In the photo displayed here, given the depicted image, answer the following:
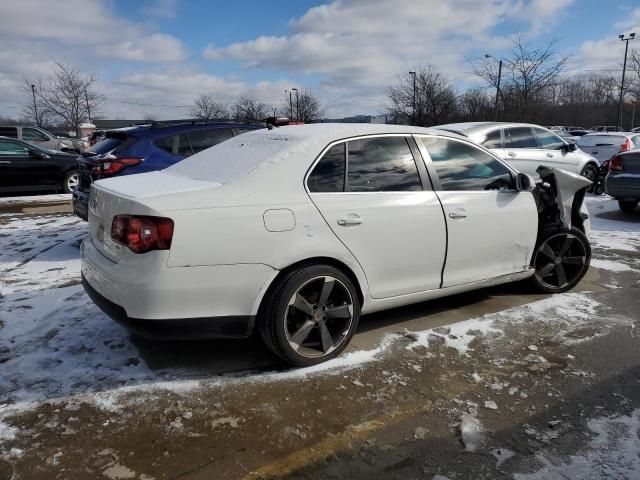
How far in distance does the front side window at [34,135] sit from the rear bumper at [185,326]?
19312 millimetres

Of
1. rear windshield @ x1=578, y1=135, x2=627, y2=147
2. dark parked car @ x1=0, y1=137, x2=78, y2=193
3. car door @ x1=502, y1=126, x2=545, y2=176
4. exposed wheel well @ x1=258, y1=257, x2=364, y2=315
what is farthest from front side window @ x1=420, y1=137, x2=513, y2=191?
rear windshield @ x1=578, y1=135, x2=627, y2=147

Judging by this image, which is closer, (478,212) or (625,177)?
(478,212)

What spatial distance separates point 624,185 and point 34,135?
19.5m

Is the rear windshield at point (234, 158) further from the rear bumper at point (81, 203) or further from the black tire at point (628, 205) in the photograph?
the black tire at point (628, 205)

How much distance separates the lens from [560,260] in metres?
5.10

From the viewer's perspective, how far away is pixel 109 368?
11.6ft

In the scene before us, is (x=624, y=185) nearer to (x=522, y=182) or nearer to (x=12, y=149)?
(x=522, y=182)

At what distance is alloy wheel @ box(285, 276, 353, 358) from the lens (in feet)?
11.4

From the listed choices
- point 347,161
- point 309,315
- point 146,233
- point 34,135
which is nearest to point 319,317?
point 309,315

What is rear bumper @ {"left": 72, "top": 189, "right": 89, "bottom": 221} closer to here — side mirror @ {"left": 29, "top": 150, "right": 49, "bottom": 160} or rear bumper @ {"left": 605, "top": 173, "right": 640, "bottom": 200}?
side mirror @ {"left": 29, "top": 150, "right": 49, "bottom": 160}

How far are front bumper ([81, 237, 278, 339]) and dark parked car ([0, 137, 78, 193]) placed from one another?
10072 mm

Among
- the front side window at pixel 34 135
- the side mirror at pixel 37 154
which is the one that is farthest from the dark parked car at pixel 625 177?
the front side window at pixel 34 135

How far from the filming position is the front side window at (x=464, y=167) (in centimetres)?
419

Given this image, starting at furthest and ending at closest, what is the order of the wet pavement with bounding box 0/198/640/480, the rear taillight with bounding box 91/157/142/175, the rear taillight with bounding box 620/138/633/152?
1. the rear taillight with bounding box 620/138/633/152
2. the rear taillight with bounding box 91/157/142/175
3. the wet pavement with bounding box 0/198/640/480
